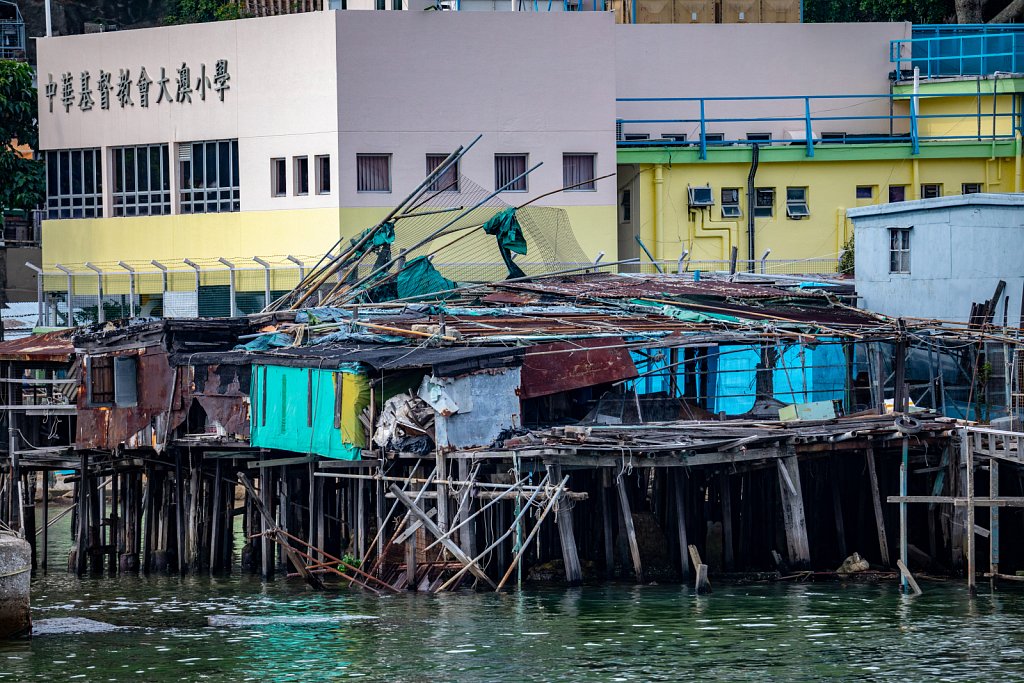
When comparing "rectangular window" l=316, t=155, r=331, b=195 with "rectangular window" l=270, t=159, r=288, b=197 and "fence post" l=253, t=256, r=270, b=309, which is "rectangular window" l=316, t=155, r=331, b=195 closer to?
"rectangular window" l=270, t=159, r=288, b=197

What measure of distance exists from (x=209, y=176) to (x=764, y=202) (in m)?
14.7

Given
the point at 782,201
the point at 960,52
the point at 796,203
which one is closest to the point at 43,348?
the point at 782,201

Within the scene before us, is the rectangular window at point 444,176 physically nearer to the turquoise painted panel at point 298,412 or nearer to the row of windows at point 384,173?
the row of windows at point 384,173

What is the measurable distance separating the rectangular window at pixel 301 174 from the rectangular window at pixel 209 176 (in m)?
1.94

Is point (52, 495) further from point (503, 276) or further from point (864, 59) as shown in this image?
point (864, 59)

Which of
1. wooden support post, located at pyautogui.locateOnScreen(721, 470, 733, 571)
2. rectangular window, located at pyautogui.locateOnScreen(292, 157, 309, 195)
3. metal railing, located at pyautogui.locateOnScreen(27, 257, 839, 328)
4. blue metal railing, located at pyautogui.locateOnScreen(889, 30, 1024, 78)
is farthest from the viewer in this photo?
blue metal railing, located at pyautogui.locateOnScreen(889, 30, 1024, 78)

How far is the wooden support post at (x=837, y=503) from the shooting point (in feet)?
103

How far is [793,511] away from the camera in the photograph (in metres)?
30.5

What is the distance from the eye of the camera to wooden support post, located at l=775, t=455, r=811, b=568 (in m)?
30.3

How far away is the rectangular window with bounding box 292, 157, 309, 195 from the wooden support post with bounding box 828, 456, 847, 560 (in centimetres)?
1927

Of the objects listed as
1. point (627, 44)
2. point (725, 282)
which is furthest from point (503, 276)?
point (627, 44)

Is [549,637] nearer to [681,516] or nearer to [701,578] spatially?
[701,578]

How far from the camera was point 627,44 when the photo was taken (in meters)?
50.7

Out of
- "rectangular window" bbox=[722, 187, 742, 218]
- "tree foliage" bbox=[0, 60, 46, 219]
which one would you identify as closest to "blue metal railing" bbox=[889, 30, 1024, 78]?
"rectangular window" bbox=[722, 187, 742, 218]
